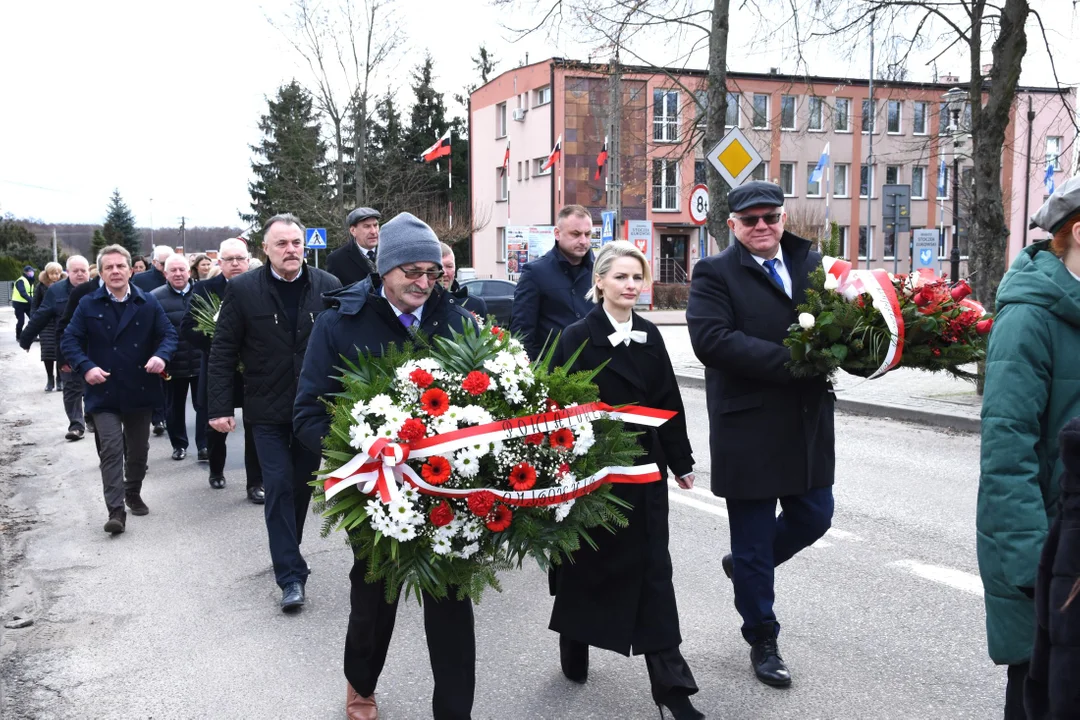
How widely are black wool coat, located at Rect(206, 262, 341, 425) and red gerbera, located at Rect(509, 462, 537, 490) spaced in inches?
119

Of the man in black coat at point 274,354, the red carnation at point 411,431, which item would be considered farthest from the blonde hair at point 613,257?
the man in black coat at point 274,354

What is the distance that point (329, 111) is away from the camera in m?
35.2

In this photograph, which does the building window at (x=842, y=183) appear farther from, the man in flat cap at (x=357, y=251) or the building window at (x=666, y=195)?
the man in flat cap at (x=357, y=251)

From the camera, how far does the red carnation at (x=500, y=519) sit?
11.3ft

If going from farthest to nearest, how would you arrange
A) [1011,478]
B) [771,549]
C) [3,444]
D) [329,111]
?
[329,111] → [3,444] → [771,549] → [1011,478]

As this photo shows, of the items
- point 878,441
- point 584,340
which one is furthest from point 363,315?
point 878,441

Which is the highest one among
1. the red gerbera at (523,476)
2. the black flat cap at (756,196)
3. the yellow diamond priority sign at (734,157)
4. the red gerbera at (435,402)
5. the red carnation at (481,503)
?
the yellow diamond priority sign at (734,157)

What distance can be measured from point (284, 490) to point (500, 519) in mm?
2799

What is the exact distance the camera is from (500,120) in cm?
5472

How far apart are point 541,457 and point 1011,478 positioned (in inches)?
60.6

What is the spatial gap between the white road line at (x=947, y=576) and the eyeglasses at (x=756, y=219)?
2.43 m

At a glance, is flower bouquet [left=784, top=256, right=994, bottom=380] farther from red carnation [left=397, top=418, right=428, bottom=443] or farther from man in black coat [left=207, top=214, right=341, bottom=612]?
man in black coat [left=207, top=214, right=341, bottom=612]

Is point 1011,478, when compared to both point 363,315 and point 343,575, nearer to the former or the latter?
point 363,315

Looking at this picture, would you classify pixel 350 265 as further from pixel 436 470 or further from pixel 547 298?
pixel 436 470
